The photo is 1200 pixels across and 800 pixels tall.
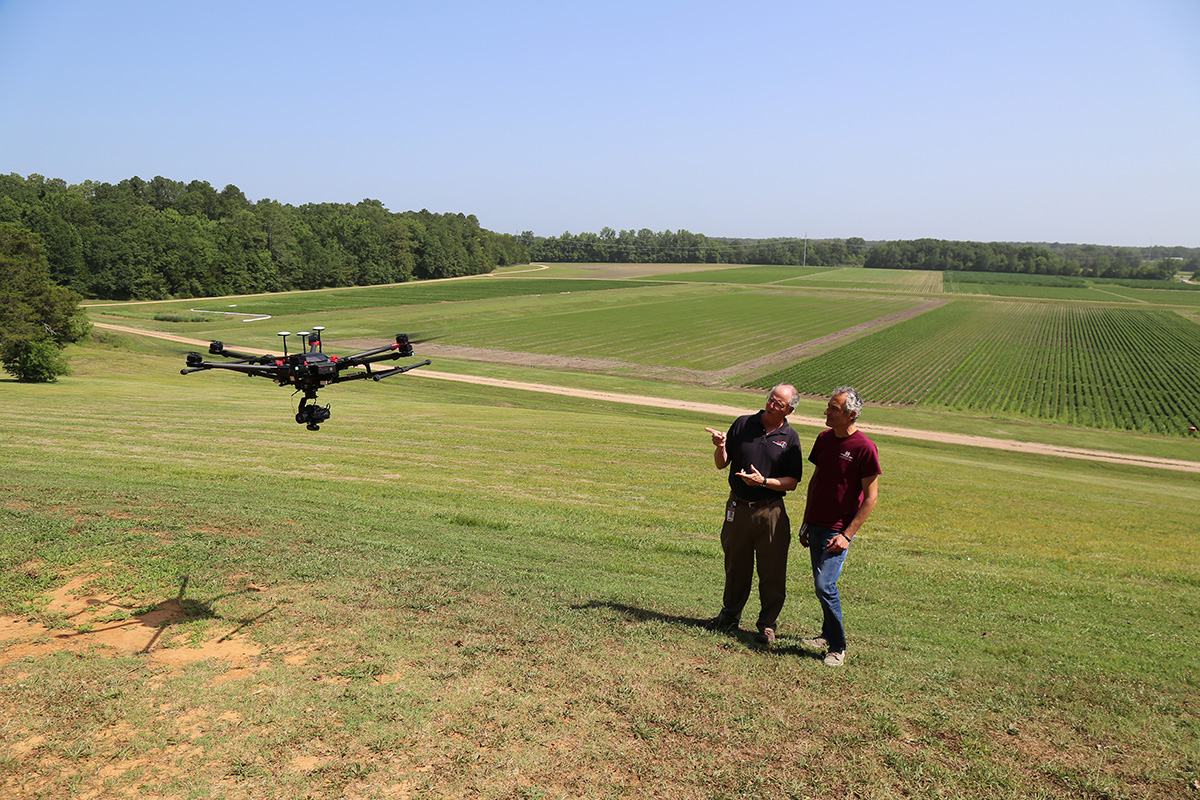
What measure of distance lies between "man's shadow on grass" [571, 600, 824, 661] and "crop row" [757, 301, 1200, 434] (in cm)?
4986

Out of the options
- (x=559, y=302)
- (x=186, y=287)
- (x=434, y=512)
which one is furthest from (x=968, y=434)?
(x=186, y=287)

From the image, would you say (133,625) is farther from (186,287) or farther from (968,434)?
(186,287)

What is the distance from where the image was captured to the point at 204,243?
102875 millimetres

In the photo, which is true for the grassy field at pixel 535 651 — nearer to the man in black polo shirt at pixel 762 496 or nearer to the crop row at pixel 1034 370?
the man in black polo shirt at pixel 762 496

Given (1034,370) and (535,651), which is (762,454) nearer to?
(535,651)

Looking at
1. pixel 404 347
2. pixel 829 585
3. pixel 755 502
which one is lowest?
pixel 829 585

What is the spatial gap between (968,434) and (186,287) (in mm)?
101735

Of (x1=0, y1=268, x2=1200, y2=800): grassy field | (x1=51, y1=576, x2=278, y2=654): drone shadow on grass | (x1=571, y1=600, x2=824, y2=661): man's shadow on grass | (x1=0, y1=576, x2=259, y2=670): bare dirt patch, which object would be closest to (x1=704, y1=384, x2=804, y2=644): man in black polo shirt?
(x1=571, y1=600, x2=824, y2=661): man's shadow on grass

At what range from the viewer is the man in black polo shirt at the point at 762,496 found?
816 centimetres

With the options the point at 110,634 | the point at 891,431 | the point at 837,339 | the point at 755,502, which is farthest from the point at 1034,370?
the point at 110,634

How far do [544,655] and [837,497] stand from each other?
3919mm

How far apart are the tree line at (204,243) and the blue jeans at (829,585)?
62.8m

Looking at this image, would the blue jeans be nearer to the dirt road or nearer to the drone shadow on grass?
the drone shadow on grass

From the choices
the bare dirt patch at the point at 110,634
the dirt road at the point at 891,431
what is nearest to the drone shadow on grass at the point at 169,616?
the bare dirt patch at the point at 110,634
